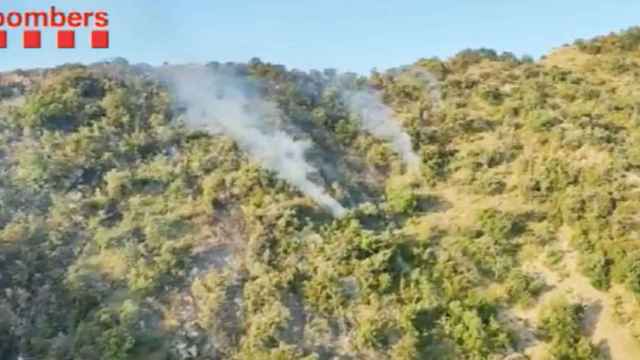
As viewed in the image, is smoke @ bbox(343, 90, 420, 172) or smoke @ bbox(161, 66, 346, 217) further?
smoke @ bbox(343, 90, 420, 172)

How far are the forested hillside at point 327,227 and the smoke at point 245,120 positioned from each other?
0.47 m

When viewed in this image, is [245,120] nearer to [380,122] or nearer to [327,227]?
[380,122]

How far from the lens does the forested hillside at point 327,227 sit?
27281mm

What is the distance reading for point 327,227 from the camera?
31734 mm

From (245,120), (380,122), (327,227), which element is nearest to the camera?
(327,227)

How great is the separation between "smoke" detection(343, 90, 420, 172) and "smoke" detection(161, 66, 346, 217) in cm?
392

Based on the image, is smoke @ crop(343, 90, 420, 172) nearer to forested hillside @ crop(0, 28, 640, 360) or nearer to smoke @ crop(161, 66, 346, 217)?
forested hillside @ crop(0, 28, 640, 360)

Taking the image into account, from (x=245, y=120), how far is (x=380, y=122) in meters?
6.17

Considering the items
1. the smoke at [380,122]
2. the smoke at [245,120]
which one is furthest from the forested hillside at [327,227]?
the smoke at [245,120]

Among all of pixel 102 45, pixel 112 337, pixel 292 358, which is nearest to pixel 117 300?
pixel 112 337

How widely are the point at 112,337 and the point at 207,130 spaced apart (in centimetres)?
1393

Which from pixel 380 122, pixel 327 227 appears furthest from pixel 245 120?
pixel 327 227

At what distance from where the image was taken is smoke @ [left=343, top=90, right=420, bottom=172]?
125 ft

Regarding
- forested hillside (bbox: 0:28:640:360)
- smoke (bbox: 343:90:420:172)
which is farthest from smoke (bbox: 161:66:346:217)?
smoke (bbox: 343:90:420:172)
